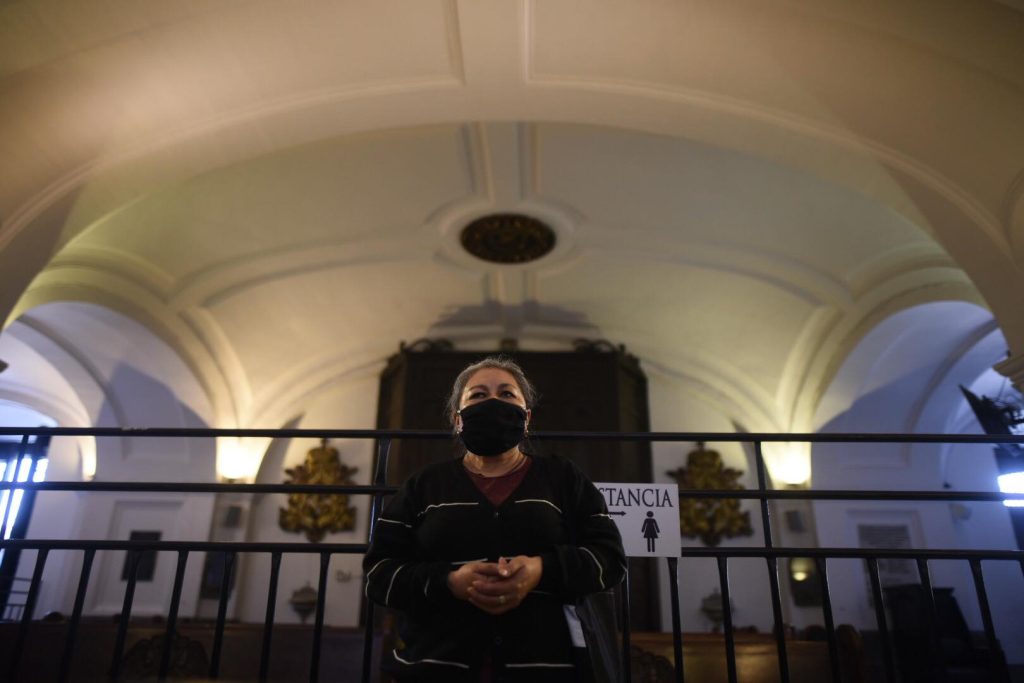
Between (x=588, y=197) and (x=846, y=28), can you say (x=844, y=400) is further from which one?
(x=846, y=28)

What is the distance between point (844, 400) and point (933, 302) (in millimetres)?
2021

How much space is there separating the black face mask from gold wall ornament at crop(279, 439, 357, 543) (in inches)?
304

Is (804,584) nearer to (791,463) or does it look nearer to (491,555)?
(791,463)

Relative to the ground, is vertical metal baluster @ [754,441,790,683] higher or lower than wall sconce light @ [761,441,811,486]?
lower

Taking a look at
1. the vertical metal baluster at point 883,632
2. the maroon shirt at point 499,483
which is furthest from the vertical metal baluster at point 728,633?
the maroon shirt at point 499,483

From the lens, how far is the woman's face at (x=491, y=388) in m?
1.95

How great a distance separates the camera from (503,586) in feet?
5.06

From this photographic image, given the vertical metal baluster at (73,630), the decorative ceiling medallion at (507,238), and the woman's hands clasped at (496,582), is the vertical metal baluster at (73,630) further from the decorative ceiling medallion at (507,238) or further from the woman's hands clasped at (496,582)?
the decorative ceiling medallion at (507,238)

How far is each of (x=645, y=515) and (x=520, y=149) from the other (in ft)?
13.5

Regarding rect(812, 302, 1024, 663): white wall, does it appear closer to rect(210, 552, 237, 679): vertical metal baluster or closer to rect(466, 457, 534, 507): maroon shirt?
rect(466, 457, 534, 507): maroon shirt

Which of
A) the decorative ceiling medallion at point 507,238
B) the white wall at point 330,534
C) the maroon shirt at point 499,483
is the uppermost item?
the decorative ceiling medallion at point 507,238

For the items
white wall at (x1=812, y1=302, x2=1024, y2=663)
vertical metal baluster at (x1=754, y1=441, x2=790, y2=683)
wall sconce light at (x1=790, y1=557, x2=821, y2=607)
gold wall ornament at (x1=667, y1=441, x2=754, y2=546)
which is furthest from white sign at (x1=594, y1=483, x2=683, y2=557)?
wall sconce light at (x1=790, y1=557, x2=821, y2=607)

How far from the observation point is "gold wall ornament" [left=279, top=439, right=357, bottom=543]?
9.16 meters

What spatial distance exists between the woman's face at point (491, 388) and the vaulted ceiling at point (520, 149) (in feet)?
8.80
